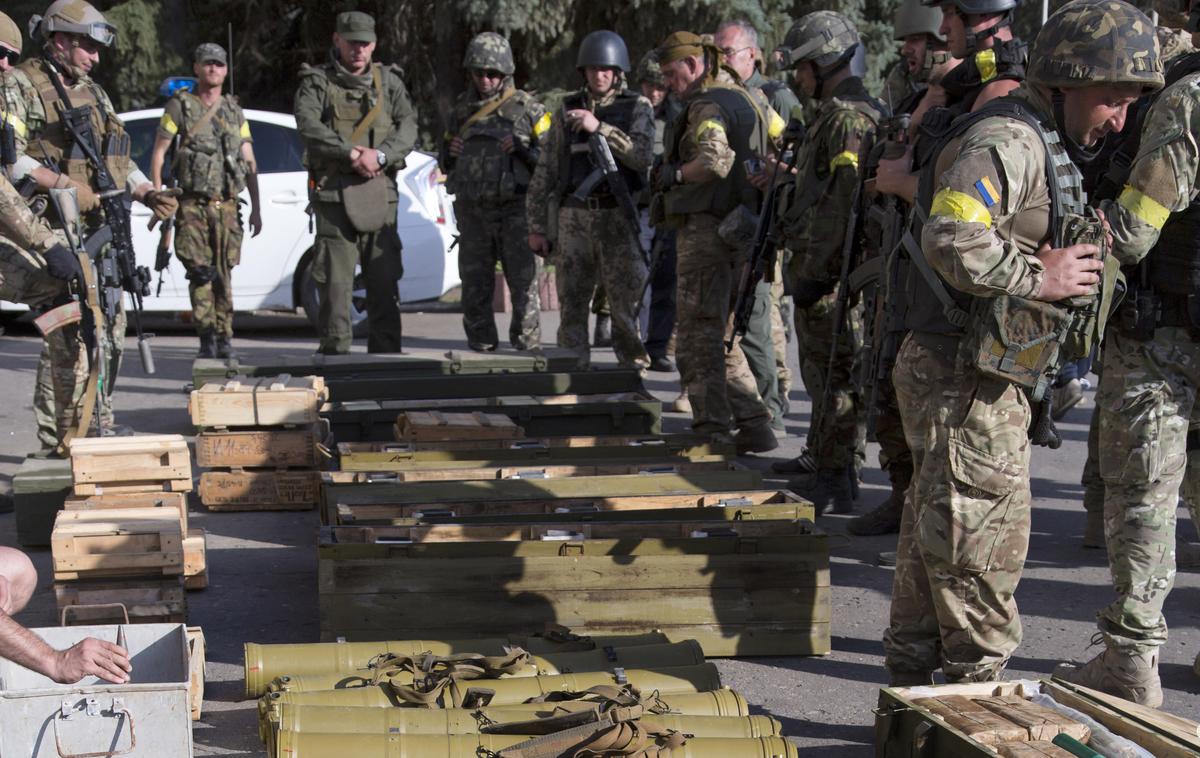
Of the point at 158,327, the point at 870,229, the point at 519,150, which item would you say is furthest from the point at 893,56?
the point at 870,229

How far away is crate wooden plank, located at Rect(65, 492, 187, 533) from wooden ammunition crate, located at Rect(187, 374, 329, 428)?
1212 millimetres

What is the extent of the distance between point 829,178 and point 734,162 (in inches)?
41.6

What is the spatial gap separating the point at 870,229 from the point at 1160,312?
175 centimetres

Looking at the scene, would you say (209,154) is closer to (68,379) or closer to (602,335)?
(602,335)

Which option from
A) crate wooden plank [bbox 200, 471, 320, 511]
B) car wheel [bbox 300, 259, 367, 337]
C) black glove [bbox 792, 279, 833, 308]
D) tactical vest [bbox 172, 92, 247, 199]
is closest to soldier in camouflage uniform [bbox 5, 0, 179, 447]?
crate wooden plank [bbox 200, 471, 320, 511]

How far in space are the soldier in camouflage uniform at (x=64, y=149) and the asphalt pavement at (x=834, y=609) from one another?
2.27 feet

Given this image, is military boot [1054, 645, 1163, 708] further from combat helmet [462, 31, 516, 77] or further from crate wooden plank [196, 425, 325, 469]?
combat helmet [462, 31, 516, 77]

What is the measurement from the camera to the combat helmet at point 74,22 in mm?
7355

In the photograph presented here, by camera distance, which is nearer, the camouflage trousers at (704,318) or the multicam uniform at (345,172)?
the camouflage trousers at (704,318)

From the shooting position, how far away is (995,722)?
3.54 meters

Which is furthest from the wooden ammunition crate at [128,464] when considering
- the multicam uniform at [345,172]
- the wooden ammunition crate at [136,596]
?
the multicam uniform at [345,172]

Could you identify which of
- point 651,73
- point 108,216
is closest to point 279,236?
point 651,73

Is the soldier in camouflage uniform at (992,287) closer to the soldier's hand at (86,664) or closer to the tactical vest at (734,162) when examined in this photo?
the soldier's hand at (86,664)

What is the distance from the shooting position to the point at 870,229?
6133 millimetres
